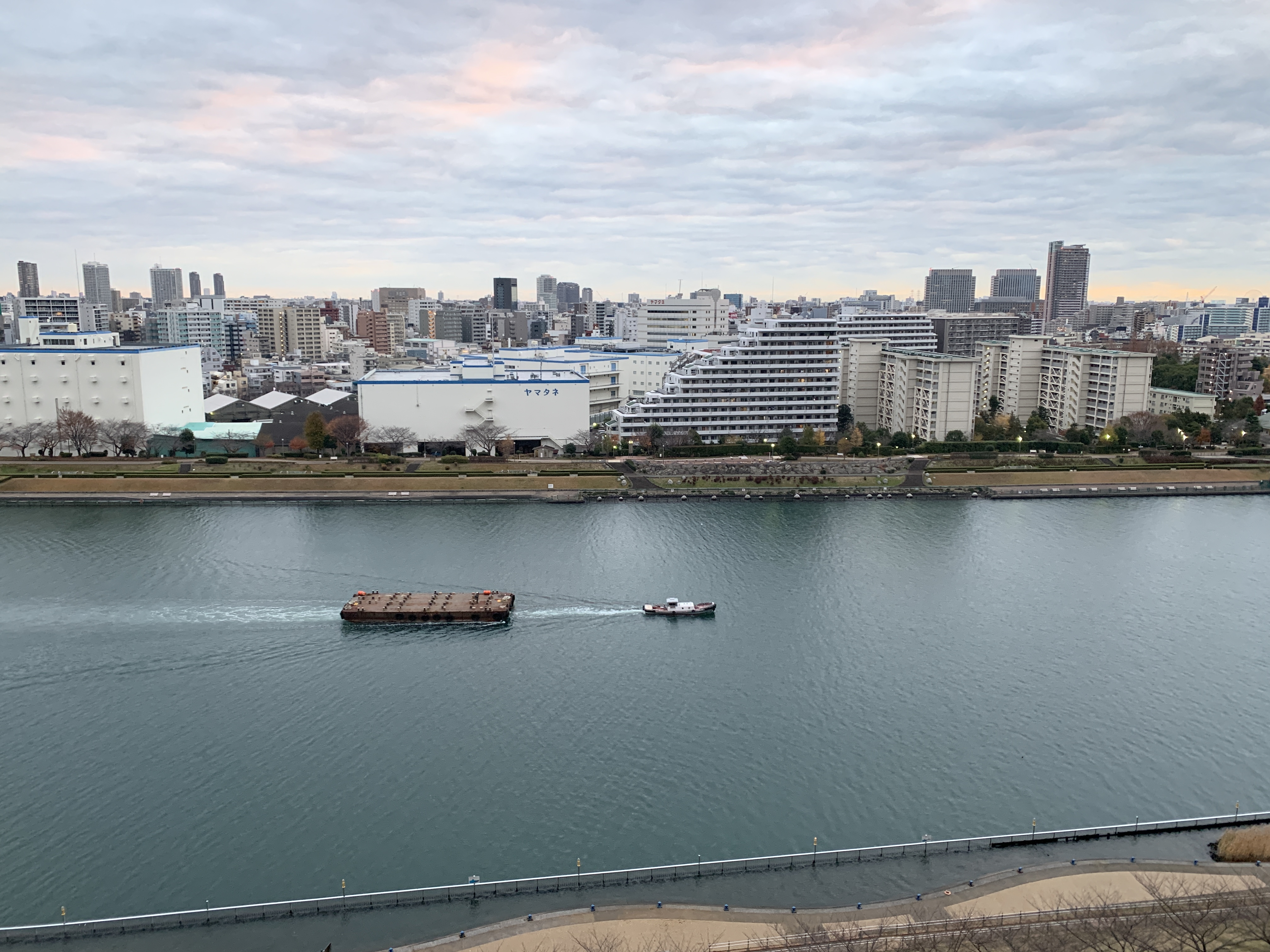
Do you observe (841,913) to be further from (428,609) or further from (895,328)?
(895,328)

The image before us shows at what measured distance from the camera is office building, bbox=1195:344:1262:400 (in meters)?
44.0

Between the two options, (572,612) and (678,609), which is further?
(678,609)

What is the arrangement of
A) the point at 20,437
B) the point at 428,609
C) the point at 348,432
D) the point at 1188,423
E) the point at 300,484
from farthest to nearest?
the point at 1188,423 < the point at 348,432 < the point at 20,437 < the point at 300,484 < the point at 428,609

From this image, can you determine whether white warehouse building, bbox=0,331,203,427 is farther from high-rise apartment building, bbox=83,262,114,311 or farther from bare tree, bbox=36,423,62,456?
high-rise apartment building, bbox=83,262,114,311

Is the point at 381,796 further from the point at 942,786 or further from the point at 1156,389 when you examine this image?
the point at 1156,389

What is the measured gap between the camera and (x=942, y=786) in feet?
38.5

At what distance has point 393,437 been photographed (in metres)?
32.8

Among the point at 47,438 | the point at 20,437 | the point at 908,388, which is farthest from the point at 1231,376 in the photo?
the point at 20,437

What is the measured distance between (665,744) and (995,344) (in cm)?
3649

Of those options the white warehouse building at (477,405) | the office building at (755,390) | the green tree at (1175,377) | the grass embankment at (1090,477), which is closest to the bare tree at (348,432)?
the white warehouse building at (477,405)

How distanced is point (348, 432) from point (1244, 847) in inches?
1141

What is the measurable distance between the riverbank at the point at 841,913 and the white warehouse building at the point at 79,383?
1209 inches

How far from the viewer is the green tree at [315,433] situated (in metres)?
33.0

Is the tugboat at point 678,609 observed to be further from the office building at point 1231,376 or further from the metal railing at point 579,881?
the office building at point 1231,376
